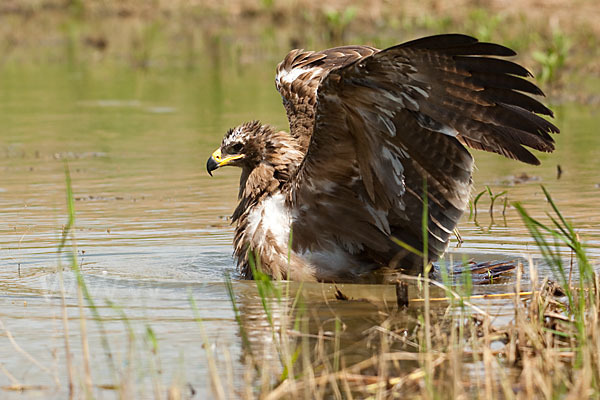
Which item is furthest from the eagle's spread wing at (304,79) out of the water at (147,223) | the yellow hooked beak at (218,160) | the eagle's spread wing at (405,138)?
the water at (147,223)

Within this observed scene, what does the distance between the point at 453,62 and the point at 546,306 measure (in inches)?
55.1

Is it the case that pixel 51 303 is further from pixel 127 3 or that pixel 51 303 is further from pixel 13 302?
pixel 127 3

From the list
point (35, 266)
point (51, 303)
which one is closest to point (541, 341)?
point (51, 303)

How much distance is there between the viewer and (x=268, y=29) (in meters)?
22.3

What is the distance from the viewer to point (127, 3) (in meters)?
26.2

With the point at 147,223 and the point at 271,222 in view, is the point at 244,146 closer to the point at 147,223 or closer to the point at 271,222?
the point at 271,222

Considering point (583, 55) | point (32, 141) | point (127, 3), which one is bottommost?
point (32, 141)

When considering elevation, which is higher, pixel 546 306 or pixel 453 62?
pixel 453 62

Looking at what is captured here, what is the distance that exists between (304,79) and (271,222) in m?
1.17

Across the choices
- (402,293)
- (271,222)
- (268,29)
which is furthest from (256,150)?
(268,29)

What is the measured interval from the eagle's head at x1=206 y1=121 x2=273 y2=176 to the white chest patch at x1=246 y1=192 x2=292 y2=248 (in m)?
0.31

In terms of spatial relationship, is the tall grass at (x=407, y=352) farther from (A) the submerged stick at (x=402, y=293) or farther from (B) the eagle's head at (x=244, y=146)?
(B) the eagle's head at (x=244, y=146)

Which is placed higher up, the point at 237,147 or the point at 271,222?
the point at 237,147

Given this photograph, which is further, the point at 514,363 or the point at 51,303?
the point at 51,303
